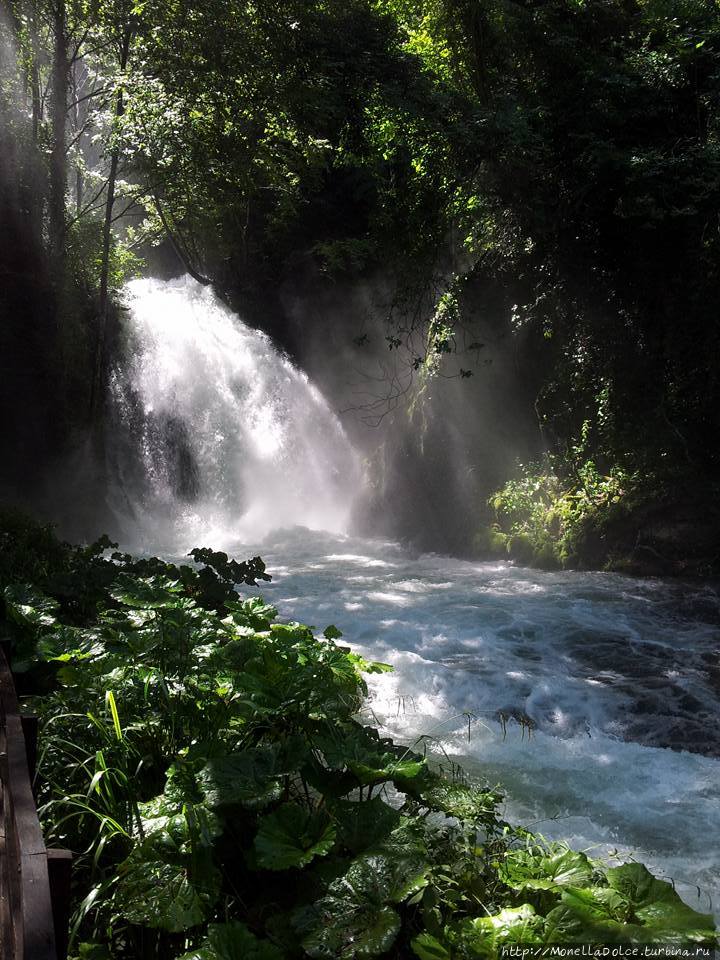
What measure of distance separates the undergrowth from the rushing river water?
42.1 inches

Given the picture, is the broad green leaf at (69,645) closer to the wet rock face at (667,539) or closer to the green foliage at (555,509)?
the wet rock face at (667,539)

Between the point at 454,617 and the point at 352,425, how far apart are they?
1071 centimetres

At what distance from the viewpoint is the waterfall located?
56.3 ft

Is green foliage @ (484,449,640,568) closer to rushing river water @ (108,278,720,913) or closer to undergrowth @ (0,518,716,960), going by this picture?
rushing river water @ (108,278,720,913)

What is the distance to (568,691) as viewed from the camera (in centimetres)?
583

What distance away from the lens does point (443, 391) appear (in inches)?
570

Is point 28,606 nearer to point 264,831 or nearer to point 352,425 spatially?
point 264,831

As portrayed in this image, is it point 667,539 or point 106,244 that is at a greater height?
point 106,244

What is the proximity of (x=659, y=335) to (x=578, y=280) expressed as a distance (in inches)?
69.9

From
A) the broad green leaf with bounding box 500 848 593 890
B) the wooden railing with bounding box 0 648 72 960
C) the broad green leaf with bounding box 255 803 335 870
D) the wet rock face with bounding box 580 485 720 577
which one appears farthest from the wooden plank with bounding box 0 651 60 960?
the wet rock face with bounding box 580 485 720 577

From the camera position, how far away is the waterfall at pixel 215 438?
56.3 feet

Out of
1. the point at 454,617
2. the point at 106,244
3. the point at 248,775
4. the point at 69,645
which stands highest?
Result: the point at 106,244

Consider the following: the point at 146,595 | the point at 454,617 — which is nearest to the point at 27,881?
the point at 146,595

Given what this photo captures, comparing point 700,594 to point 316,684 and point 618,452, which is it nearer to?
point 618,452
